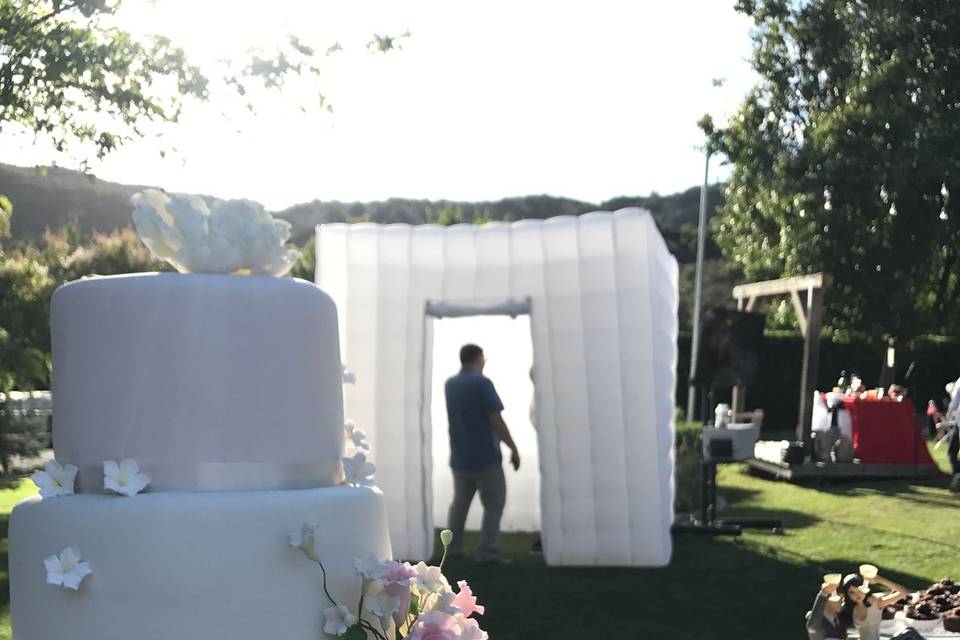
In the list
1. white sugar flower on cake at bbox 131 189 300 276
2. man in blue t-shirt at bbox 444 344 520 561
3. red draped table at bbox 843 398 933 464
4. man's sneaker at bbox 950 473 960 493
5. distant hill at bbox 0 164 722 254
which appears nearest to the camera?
white sugar flower on cake at bbox 131 189 300 276

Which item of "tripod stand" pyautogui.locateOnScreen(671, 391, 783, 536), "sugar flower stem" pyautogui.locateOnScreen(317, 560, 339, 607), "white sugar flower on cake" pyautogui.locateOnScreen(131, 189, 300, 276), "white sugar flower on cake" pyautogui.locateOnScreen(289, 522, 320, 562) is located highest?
"white sugar flower on cake" pyautogui.locateOnScreen(131, 189, 300, 276)

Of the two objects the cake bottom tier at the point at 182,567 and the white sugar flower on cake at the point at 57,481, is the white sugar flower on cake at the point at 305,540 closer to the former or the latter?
the cake bottom tier at the point at 182,567

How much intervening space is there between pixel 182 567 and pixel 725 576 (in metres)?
6.11

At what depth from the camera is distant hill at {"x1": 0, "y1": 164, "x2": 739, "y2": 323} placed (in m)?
49.0

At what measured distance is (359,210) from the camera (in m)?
71.4

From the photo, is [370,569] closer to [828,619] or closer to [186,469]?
[186,469]

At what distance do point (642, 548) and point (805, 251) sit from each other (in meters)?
17.8

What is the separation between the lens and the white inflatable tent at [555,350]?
26.1 feet

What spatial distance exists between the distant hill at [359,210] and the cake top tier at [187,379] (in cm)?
3186

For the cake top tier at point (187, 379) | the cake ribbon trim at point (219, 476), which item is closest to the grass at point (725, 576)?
the cake ribbon trim at point (219, 476)

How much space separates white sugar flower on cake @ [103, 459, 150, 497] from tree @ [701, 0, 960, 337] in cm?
2208

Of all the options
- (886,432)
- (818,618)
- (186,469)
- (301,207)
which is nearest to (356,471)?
(186,469)

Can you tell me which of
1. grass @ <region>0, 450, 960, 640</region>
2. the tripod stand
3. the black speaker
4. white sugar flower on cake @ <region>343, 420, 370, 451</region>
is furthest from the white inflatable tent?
white sugar flower on cake @ <region>343, 420, 370, 451</region>

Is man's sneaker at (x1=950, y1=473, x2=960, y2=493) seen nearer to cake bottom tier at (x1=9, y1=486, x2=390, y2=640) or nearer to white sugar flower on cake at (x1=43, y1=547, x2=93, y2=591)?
cake bottom tier at (x1=9, y1=486, x2=390, y2=640)
